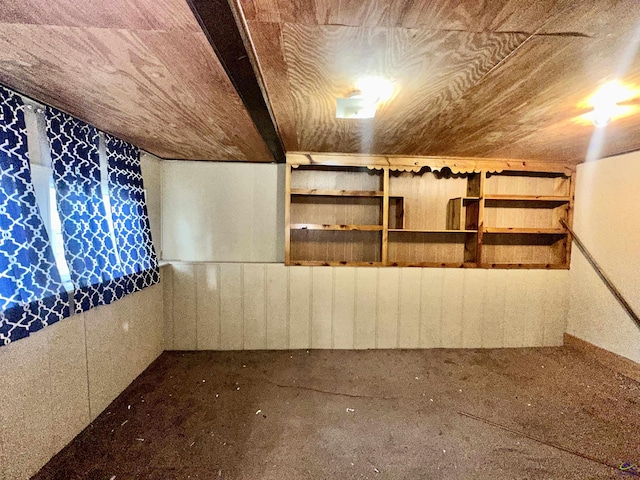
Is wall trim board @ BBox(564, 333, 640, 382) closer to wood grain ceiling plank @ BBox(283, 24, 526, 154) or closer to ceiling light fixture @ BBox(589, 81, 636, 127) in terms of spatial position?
ceiling light fixture @ BBox(589, 81, 636, 127)

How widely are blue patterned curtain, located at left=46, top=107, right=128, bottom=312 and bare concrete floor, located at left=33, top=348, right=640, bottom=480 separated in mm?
842

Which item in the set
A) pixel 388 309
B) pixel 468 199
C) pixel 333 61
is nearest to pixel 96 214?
pixel 333 61

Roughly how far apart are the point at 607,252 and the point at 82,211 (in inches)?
168

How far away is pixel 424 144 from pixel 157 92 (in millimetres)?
1968

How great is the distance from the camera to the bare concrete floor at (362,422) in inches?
54.5

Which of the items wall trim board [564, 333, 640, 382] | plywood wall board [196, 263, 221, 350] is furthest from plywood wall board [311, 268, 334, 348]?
wall trim board [564, 333, 640, 382]

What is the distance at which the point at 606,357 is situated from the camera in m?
2.42

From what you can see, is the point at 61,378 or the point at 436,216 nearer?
the point at 61,378

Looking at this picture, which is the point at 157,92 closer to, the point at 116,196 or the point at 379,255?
the point at 116,196

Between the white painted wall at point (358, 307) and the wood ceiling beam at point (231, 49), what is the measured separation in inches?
63.5

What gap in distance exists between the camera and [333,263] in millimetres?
2705

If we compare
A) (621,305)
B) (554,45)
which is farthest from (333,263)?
(621,305)

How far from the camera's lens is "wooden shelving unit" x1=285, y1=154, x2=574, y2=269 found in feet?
9.16

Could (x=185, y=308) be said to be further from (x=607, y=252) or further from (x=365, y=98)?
(x=607, y=252)
